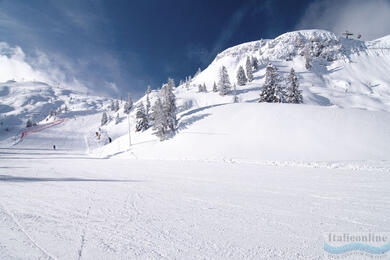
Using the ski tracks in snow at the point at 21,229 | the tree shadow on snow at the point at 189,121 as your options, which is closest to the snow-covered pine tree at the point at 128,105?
the tree shadow on snow at the point at 189,121

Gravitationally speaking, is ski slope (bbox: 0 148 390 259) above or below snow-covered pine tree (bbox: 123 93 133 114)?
below

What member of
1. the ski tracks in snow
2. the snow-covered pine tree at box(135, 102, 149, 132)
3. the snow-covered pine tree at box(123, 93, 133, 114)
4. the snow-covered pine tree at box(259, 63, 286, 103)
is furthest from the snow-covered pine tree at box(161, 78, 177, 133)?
the snow-covered pine tree at box(123, 93, 133, 114)

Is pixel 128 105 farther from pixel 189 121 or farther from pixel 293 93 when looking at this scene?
pixel 293 93

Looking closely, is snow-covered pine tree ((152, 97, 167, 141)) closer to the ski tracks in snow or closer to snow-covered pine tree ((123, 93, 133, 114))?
the ski tracks in snow

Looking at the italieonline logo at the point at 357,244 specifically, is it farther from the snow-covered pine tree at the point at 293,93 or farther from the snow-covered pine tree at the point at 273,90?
the snow-covered pine tree at the point at 293,93

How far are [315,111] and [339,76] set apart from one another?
109469 millimetres

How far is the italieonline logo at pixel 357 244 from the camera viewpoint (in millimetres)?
2861

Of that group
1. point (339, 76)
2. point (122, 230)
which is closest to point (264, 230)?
point (122, 230)

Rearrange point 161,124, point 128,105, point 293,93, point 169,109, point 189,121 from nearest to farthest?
point 161,124 < point 189,121 < point 169,109 < point 293,93 < point 128,105

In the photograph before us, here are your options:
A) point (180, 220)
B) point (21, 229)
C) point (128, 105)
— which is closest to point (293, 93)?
point (180, 220)

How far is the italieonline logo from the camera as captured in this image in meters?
2.86

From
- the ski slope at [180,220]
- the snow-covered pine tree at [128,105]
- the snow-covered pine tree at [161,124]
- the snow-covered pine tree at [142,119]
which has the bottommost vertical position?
the ski slope at [180,220]

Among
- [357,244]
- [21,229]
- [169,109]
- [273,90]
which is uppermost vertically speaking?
[273,90]

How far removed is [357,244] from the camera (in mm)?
3129
